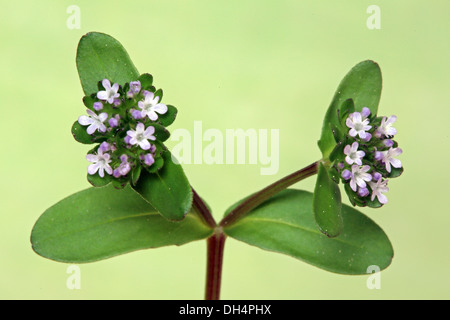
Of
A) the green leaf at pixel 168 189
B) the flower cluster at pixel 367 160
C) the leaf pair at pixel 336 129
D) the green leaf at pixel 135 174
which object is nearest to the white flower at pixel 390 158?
the flower cluster at pixel 367 160

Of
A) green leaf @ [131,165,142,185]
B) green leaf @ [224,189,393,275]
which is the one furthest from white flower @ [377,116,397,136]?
green leaf @ [131,165,142,185]

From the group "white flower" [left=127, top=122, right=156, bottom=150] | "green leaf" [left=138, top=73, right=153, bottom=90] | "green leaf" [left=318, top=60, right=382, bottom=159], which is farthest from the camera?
"green leaf" [left=318, top=60, right=382, bottom=159]

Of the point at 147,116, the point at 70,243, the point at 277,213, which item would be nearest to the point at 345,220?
the point at 277,213

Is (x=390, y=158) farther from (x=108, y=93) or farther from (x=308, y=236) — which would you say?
(x=108, y=93)

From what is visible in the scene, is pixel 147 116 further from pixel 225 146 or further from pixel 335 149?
pixel 225 146

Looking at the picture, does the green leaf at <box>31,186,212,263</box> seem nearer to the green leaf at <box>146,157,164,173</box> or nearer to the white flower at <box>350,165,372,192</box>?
the green leaf at <box>146,157,164,173</box>

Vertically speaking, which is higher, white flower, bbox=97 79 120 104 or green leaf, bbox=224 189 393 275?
white flower, bbox=97 79 120 104

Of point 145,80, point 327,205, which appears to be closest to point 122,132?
point 145,80
